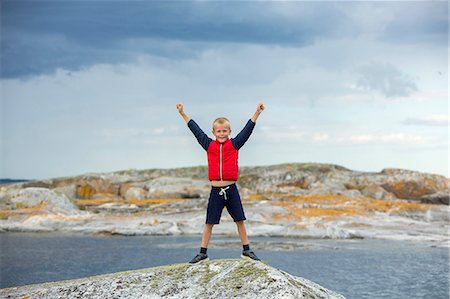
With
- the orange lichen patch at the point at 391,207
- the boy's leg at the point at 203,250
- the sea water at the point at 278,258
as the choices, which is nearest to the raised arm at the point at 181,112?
the boy's leg at the point at 203,250

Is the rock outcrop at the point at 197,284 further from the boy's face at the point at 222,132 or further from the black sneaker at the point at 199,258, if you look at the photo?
the boy's face at the point at 222,132

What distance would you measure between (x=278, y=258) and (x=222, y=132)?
16.5 meters

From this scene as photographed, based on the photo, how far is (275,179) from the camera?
63594 mm

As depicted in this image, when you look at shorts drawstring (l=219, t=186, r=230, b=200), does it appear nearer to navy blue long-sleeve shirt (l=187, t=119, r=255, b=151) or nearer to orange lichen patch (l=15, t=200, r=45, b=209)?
navy blue long-sleeve shirt (l=187, t=119, r=255, b=151)

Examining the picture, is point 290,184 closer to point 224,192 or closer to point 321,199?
point 321,199

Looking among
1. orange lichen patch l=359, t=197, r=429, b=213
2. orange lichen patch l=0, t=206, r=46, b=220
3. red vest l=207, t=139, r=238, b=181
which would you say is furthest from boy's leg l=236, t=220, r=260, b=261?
orange lichen patch l=0, t=206, r=46, b=220

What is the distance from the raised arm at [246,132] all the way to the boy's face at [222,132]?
16 cm

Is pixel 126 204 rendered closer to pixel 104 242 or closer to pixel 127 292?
pixel 104 242

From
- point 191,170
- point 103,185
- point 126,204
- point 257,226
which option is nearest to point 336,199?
point 257,226

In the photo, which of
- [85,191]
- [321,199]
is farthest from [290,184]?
[85,191]

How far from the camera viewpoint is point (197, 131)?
31.7ft

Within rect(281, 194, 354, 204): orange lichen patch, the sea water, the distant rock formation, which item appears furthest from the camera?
the distant rock formation

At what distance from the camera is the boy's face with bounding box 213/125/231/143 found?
30.7 ft

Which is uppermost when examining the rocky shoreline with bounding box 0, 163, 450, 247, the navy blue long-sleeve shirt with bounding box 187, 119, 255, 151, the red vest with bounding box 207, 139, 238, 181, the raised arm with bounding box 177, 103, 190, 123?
the raised arm with bounding box 177, 103, 190, 123
